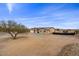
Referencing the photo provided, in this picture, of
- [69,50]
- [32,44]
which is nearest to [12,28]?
[32,44]

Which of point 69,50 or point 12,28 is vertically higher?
point 12,28

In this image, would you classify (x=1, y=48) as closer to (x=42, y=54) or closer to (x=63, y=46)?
(x=42, y=54)

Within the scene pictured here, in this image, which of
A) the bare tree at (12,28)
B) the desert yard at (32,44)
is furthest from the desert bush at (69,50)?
the bare tree at (12,28)

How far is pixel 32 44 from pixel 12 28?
0.24 meters

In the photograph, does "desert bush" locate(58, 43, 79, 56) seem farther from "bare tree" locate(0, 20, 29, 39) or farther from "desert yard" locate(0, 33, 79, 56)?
"bare tree" locate(0, 20, 29, 39)

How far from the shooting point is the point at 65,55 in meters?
1.70

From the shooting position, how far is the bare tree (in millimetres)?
1690

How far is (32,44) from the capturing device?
5.60ft

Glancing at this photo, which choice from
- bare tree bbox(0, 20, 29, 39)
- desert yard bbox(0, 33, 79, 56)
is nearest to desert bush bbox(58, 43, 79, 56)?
desert yard bbox(0, 33, 79, 56)

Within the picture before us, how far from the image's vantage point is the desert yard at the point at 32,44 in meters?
1.70

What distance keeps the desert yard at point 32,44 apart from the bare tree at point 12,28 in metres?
0.04

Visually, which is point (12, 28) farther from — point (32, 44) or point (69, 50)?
point (69, 50)

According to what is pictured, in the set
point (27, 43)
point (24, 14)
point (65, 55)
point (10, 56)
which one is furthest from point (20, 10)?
point (65, 55)

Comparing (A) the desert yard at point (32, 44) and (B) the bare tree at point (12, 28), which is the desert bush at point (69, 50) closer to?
(A) the desert yard at point (32, 44)
